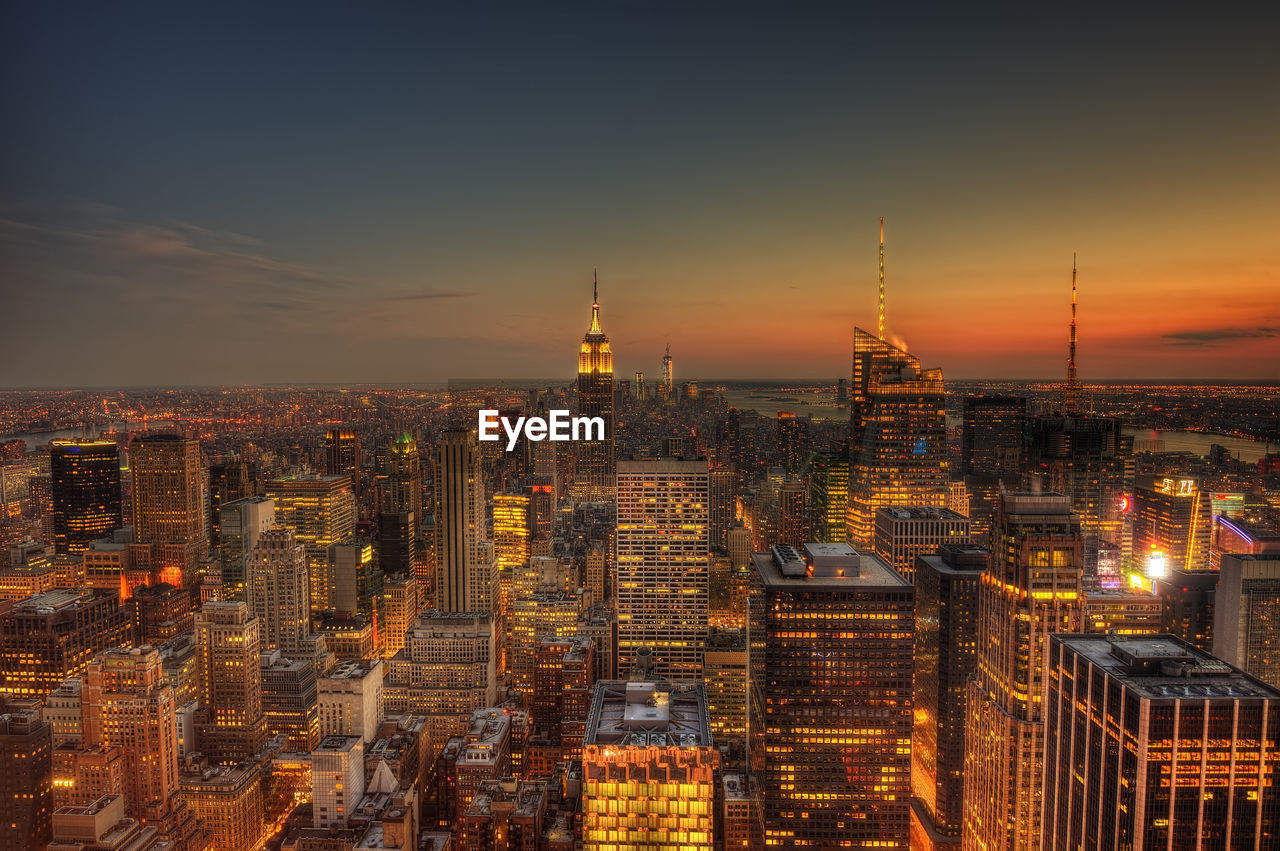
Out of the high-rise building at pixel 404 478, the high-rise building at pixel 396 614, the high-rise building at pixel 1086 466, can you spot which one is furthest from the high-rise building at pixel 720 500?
the high-rise building at pixel 396 614

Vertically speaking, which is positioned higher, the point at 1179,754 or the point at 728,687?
the point at 1179,754

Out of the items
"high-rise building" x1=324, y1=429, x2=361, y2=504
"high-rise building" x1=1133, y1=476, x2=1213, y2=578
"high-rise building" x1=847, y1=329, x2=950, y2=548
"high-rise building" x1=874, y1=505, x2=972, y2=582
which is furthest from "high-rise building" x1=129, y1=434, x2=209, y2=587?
"high-rise building" x1=1133, y1=476, x2=1213, y2=578

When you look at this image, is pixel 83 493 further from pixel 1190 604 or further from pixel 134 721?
pixel 1190 604

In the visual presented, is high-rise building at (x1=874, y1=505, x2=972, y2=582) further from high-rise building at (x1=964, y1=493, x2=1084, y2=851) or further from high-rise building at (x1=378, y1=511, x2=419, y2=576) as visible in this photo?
high-rise building at (x1=378, y1=511, x2=419, y2=576)

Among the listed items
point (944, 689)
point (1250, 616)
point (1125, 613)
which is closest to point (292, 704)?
point (944, 689)

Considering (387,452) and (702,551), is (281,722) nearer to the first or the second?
(387,452)

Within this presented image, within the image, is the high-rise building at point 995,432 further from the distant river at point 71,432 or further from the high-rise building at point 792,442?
the distant river at point 71,432

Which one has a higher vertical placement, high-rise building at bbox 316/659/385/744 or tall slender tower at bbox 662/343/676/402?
tall slender tower at bbox 662/343/676/402
